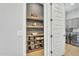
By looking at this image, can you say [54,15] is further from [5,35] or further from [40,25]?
[5,35]

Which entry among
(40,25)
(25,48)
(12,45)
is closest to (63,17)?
(40,25)

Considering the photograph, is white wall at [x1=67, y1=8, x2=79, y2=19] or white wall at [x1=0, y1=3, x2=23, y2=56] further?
white wall at [x1=67, y1=8, x2=79, y2=19]

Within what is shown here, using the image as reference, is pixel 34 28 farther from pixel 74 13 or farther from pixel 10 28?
pixel 74 13

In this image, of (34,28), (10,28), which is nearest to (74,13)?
(34,28)

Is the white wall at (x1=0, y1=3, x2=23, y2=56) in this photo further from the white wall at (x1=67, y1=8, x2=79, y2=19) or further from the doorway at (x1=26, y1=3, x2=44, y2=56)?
the white wall at (x1=67, y1=8, x2=79, y2=19)

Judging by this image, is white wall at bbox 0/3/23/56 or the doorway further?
the doorway

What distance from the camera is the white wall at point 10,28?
1.81 m

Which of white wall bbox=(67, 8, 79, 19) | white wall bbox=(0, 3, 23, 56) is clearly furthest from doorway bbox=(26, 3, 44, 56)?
white wall bbox=(67, 8, 79, 19)

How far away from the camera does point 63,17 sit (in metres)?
2.48

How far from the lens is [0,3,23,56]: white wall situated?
1813mm

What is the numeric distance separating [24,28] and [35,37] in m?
0.26

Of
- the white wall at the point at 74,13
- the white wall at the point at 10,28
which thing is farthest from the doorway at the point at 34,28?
the white wall at the point at 74,13

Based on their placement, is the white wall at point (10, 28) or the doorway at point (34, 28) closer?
the white wall at point (10, 28)

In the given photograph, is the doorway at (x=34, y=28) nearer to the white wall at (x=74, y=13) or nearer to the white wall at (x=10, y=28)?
the white wall at (x=10, y=28)
